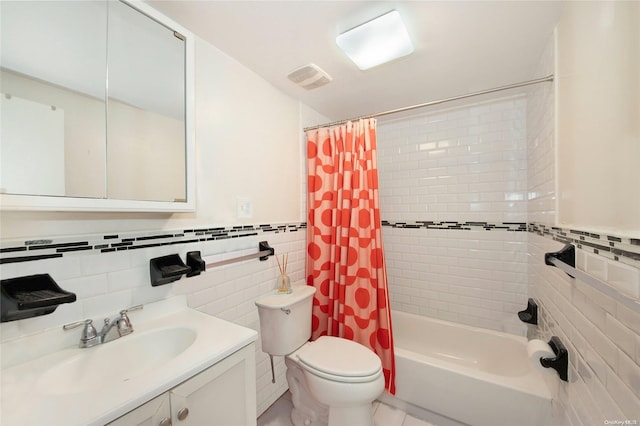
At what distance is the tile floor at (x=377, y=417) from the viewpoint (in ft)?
5.12

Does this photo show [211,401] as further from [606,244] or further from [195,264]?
[606,244]

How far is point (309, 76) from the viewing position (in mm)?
1613

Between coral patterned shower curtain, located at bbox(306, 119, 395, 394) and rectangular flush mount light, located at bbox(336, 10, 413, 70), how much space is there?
1.48 ft

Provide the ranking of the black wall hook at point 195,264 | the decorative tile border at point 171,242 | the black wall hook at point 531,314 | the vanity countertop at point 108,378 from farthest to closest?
the black wall hook at point 531,314
the black wall hook at point 195,264
the decorative tile border at point 171,242
the vanity countertop at point 108,378

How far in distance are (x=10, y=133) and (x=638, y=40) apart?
178 cm

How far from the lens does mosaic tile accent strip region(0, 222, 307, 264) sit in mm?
778

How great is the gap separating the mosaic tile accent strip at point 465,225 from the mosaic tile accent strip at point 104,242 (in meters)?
1.55

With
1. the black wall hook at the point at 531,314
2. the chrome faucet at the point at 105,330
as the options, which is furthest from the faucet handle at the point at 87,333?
the black wall hook at the point at 531,314

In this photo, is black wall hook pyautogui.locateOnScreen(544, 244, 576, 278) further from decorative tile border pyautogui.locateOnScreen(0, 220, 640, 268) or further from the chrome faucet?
the chrome faucet

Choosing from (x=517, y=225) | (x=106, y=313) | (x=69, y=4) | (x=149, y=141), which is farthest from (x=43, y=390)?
(x=517, y=225)

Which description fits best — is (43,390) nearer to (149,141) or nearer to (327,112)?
(149,141)

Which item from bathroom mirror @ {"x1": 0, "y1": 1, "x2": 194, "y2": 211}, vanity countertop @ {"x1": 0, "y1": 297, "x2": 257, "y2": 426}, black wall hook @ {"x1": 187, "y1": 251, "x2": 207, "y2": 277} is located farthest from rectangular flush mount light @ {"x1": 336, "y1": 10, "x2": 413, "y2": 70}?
vanity countertop @ {"x1": 0, "y1": 297, "x2": 257, "y2": 426}

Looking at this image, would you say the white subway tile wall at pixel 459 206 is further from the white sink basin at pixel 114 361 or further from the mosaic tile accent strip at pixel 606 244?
the white sink basin at pixel 114 361

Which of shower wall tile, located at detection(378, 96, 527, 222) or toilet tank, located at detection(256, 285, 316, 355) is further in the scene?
shower wall tile, located at detection(378, 96, 527, 222)
